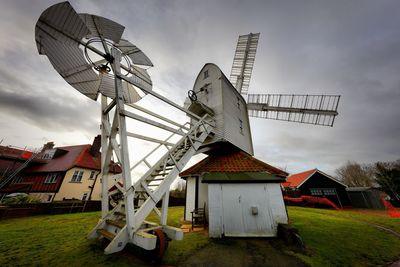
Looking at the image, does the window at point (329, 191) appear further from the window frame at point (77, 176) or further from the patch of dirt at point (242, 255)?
the window frame at point (77, 176)

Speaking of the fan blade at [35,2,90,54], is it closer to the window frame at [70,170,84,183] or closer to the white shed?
the white shed

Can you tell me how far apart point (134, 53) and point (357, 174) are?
218 feet

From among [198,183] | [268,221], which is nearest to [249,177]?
[268,221]

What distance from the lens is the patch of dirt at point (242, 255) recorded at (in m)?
4.66

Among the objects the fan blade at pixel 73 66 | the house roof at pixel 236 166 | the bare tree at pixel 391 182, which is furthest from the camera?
the bare tree at pixel 391 182

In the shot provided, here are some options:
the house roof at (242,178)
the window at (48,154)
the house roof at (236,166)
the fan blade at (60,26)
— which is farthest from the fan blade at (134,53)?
the window at (48,154)

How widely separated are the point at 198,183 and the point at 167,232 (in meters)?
6.16

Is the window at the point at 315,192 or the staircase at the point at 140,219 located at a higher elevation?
the window at the point at 315,192

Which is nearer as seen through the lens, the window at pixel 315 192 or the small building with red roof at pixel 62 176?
the small building with red roof at pixel 62 176

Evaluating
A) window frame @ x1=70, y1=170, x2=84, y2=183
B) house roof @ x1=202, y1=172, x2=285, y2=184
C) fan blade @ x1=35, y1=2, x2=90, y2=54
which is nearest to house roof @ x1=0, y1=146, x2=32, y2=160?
window frame @ x1=70, y1=170, x2=84, y2=183

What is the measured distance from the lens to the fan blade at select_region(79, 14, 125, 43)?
4926 millimetres

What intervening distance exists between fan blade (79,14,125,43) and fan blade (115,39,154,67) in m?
0.54

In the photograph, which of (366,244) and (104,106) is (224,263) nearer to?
(366,244)

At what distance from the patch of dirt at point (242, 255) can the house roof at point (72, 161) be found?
2217 cm
